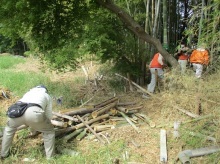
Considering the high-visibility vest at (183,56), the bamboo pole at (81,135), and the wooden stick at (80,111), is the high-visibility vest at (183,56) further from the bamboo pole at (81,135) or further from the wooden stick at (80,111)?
the bamboo pole at (81,135)

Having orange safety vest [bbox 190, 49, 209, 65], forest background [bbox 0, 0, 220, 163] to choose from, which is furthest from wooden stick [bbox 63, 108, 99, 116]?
orange safety vest [bbox 190, 49, 209, 65]

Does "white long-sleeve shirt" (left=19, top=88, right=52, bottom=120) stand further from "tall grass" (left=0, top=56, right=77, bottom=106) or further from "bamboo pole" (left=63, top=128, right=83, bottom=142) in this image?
"tall grass" (left=0, top=56, right=77, bottom=106)

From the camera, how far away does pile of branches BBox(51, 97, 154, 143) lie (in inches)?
216

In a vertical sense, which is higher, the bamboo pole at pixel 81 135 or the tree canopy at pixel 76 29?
the tree canopy at pixel 76 29

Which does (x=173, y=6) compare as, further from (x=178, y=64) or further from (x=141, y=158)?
(x=141, y=158)

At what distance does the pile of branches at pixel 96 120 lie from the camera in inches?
216

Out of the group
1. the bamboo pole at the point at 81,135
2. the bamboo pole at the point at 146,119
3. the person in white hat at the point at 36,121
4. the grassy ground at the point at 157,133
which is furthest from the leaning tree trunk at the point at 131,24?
the bamboo pole at the point at 81,135

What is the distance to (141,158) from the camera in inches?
185

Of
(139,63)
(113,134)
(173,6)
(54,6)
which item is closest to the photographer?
(113,134)

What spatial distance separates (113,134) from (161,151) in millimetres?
1145

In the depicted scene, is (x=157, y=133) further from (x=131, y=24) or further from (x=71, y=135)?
(x=131, y=24)

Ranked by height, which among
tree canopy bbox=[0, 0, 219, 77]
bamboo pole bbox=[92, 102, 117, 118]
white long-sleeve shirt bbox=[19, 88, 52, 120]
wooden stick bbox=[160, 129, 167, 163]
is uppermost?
tree canopy bbox=[0, 0, 219, 77]

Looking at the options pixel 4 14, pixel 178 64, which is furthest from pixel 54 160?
pixel 178 64

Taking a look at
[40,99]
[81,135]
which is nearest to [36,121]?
[40,99]
